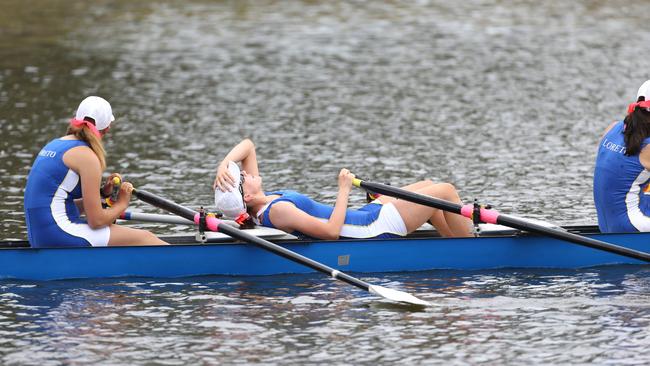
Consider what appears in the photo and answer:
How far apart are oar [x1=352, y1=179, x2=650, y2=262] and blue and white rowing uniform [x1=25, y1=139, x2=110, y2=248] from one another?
3456 mm

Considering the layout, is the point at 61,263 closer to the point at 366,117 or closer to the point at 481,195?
the point at 481,195

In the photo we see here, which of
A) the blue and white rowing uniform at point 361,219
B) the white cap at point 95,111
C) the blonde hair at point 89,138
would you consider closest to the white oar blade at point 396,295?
the blue and white rowing uniform at point 361,219

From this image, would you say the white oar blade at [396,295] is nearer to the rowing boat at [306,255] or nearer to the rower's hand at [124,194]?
the rowing boat at [306,255]

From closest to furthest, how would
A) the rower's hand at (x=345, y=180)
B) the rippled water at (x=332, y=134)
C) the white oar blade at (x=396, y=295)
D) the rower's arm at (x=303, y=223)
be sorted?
1. the rippled water at (x=332, y=134)
2. the white oar blade at (x=396, y=295)
3. the rower's arm at (x=303, y=223)
4. the rower's hand at (x=345, y=180)

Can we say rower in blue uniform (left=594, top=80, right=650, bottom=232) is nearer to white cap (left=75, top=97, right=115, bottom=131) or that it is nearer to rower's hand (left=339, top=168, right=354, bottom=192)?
rower's hand (left=339, top=168, right=354, bottom=192)

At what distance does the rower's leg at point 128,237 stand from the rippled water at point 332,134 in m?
0.46

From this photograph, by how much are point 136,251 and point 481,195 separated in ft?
23.5

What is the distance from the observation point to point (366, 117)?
28672 millimetres

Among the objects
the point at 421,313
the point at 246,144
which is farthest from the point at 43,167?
the point at 421,313

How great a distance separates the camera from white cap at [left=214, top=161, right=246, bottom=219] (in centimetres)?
1587

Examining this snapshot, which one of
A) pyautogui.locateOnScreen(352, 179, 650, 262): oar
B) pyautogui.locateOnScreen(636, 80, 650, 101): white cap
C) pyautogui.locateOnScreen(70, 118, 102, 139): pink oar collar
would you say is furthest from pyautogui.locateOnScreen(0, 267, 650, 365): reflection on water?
pyautogui.locateOnScreen(636, 80, 650, 101): white cap

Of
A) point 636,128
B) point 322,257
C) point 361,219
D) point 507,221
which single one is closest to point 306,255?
point 322,257

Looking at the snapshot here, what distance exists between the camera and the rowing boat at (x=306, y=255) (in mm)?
15633

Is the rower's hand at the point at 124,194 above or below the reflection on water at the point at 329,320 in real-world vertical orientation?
above
